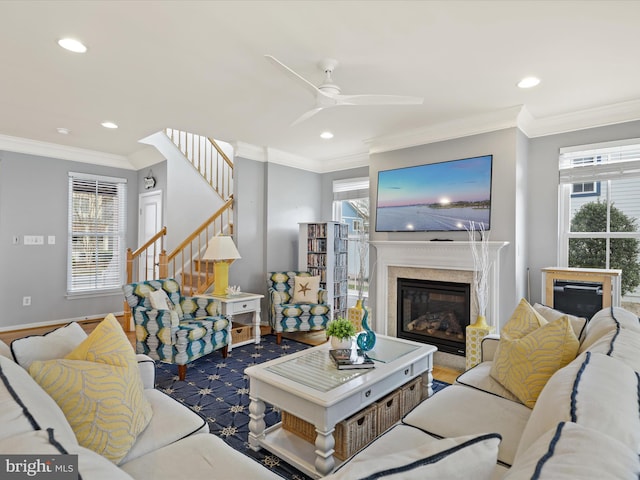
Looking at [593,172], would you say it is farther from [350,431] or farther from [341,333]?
[350,431]

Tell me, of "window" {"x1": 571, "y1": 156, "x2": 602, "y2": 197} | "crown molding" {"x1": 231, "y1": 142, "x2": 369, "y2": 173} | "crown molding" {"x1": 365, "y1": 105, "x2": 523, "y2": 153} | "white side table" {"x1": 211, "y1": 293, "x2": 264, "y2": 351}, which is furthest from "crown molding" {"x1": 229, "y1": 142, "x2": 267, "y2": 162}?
"window" {"x1": 571, "y1": 156, "x2": 602, "y2": 197}

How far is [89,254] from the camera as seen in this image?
5574 millimetres

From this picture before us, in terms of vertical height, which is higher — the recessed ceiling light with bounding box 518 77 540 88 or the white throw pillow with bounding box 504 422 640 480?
the recessed ceiling light with bounding box 518 77 540 88

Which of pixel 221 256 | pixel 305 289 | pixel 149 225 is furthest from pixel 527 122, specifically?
pixel 149 225

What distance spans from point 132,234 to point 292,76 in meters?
5.07

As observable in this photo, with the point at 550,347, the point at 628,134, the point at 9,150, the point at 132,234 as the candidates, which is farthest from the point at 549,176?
the point at 9,150

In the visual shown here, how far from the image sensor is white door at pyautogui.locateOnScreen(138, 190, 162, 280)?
5.74 m

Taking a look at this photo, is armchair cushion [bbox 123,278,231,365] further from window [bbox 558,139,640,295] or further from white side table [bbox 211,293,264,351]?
window [bbox 558,139,640,295]

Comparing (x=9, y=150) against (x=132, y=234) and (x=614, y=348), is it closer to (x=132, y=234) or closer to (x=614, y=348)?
(x=132, y=234)

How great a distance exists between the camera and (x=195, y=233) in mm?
5273

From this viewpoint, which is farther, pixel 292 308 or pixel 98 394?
pixel 292 308

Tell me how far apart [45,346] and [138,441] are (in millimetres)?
605

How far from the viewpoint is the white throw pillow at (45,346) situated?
143 cm

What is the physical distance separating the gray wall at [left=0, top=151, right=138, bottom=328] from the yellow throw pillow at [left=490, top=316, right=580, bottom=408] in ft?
19.3
